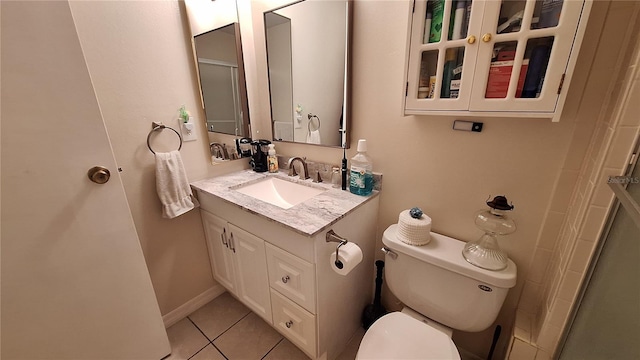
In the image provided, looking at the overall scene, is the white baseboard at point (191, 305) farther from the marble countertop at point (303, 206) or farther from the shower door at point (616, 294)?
the shower door at point (616, 294)

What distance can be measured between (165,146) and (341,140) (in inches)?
38.5

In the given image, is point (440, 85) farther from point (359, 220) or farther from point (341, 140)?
point (359, 220)

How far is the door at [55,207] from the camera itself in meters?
Result: 0.77

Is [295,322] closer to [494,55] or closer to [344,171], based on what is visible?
[344,171]

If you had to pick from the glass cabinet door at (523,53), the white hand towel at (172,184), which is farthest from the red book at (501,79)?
the white hand towel at (172,184)

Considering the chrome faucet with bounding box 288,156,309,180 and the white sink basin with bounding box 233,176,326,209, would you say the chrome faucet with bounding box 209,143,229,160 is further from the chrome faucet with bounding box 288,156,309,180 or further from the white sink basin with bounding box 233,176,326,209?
the chrome faucet with bounding box 288,156,309,180

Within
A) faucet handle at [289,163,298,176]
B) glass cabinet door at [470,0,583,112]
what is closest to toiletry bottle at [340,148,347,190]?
faucet handle at [289,163,298,176]

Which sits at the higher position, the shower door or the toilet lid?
the shower door

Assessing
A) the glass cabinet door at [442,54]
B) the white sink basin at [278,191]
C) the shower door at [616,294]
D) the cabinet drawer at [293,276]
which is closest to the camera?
the shower door at [616,294]

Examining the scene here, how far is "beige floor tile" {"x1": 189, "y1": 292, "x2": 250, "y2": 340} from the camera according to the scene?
152 centimetres

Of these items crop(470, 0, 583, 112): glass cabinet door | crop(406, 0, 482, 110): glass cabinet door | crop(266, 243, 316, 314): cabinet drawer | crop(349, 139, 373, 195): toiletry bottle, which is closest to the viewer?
crop(470, 0, 583, 112): glass cabinet door

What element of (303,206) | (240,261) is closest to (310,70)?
(303,206)

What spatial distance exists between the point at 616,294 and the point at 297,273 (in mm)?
978

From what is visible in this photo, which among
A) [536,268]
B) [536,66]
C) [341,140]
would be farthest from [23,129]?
[536,268]
